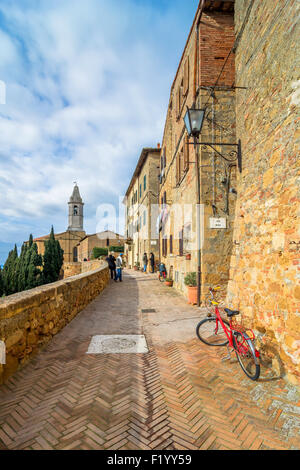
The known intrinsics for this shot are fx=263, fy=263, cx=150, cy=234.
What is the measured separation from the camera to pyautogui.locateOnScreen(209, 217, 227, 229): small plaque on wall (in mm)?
7777

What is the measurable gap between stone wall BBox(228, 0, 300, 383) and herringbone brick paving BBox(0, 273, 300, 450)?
0.82 metres

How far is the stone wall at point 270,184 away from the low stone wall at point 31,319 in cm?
349

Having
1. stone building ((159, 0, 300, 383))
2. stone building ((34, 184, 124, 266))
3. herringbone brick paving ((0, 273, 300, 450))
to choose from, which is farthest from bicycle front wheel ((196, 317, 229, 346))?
stone building ((34, 184, 124, 266))

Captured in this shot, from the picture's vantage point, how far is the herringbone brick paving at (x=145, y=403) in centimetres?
225

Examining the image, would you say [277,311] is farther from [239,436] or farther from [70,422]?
[70,422]

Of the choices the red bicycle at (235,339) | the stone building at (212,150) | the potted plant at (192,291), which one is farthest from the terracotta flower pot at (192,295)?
the red bicycle at (235,339)

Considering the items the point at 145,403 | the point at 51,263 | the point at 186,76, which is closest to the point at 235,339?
the point at 145,403

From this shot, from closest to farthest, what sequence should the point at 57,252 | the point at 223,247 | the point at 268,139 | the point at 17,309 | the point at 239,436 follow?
the point at 239,436
the point at 17,309
the point at 268,139
the point at 223,247
the point at 57,252

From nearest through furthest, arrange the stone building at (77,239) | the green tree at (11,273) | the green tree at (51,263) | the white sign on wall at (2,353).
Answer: the white sign on wall at (2,353) < the green tree at (11,273) < the green tree at (51,263) < the stone building at (77,239)

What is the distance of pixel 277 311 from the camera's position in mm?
3779

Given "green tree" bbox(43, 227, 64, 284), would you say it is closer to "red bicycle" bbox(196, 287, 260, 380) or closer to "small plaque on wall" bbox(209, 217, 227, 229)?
"small plaque on wall" bbox(209, 217, 227, 229)

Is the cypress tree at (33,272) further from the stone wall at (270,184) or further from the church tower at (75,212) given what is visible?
the church tower at (75,212)

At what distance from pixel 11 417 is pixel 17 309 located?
49.9 inches

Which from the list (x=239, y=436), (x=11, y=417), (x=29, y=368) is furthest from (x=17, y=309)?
(x=239, y=436)
